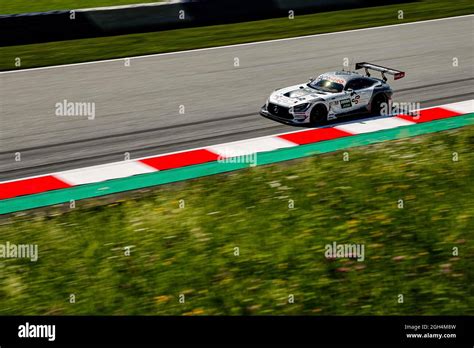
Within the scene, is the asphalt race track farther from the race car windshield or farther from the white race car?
the race car windshield

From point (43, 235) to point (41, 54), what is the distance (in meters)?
10.0

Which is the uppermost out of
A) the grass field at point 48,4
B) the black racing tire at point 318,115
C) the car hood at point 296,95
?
the grass field at point 48,4

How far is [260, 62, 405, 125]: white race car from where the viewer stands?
15656 mm

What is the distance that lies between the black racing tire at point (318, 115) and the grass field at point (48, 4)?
10173 millimetres

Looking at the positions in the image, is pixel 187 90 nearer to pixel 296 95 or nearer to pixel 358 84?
pixel 296 95

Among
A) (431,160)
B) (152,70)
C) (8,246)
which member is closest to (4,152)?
(8,246)

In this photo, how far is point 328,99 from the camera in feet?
51.8

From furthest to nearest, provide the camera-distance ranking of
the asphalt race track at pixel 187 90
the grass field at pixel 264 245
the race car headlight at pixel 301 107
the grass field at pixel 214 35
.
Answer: the grass field at pixel 214 35
the race car headlight at pixel 301 107
the asphalt race track at pixel 187 90
the grass field at pixel 264 245

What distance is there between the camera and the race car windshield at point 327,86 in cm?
1602

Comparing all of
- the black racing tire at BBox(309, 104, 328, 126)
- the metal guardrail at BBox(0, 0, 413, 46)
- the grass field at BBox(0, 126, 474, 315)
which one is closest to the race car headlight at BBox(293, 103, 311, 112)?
the black racing tire at BBox(309, 104, 328, 126)

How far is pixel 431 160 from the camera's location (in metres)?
13.4

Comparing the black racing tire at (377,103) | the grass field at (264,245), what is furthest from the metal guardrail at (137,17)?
the grass field at (264,245)

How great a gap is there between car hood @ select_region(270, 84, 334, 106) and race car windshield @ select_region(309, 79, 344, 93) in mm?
137

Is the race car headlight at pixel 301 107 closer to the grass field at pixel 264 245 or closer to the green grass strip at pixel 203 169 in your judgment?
the green grass strip at pixel 203 169
